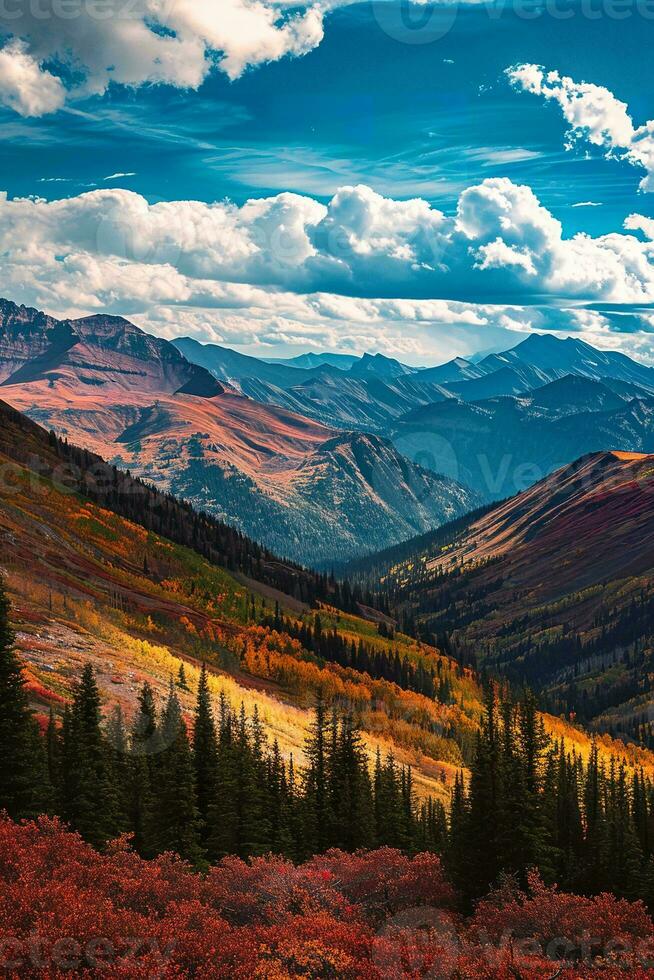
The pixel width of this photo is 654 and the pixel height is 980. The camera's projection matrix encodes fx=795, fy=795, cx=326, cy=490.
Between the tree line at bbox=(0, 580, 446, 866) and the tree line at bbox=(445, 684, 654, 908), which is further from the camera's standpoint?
the tree line at bbox=(445, 684, 654, 908)

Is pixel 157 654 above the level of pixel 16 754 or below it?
above

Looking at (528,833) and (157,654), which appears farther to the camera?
(157,654)

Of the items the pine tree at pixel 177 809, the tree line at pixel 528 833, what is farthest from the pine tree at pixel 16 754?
the tree line at pixel 528 833

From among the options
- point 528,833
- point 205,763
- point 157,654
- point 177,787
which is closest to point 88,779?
point 177,787

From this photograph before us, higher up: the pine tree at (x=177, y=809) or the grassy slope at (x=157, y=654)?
the grassy slope at (x=157, y=654)

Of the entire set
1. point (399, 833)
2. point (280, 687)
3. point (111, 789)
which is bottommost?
point (399, 833)

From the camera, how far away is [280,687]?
15275 centimetres

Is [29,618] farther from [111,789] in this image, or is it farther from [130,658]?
[111,789]

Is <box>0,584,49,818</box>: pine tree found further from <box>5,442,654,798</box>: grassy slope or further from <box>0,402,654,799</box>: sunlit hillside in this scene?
<box>5,442,654,798</box>: grassy slope

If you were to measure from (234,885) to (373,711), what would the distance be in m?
130

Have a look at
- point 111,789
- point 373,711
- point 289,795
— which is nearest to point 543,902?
point 111,789

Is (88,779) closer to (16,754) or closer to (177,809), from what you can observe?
(16,754)

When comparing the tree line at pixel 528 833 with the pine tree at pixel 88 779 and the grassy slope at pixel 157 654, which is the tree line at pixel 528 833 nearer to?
the pine tree at pixel 88 779

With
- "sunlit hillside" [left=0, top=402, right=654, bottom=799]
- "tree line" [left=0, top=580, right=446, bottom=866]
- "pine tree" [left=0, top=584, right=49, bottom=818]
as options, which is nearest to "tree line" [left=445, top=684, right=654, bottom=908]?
"tree line" [left=0, top=580, right=446, bottom=866]
